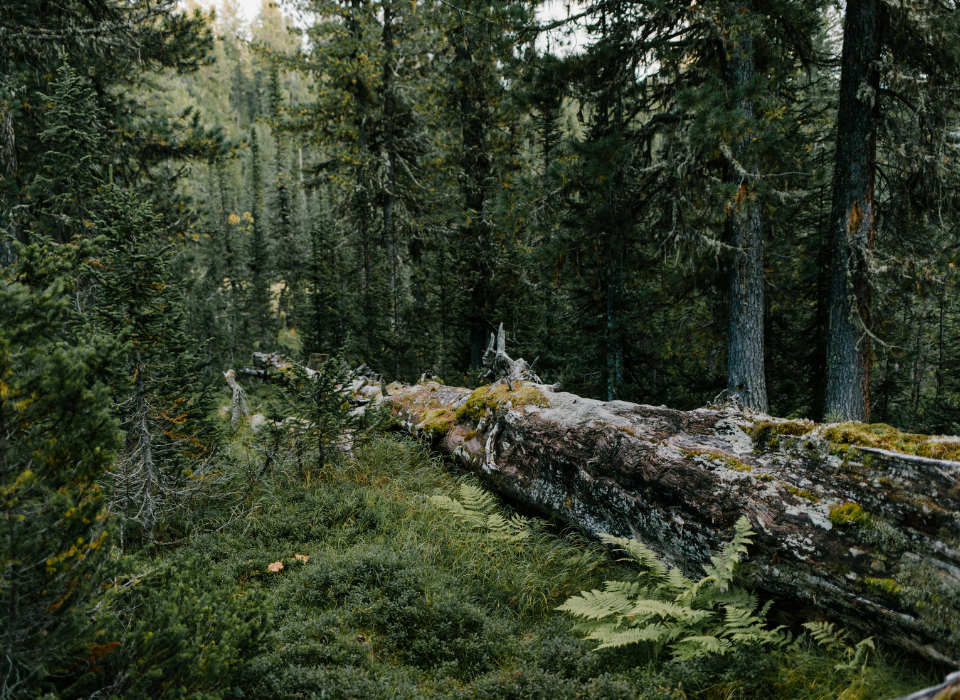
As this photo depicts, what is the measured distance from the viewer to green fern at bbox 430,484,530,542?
5.15 metres

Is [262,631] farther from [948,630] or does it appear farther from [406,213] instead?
[406,213]

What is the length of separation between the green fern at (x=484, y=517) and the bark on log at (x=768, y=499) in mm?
460

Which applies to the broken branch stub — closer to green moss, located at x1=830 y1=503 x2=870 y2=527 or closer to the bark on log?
the bark on log

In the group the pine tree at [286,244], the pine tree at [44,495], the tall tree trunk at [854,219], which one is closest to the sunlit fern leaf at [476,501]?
the pine tree at [44,495]

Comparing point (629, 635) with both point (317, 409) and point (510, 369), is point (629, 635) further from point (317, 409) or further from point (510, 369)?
point (510, 369)

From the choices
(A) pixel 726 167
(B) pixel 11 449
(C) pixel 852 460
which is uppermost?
(A) pixel 726 167

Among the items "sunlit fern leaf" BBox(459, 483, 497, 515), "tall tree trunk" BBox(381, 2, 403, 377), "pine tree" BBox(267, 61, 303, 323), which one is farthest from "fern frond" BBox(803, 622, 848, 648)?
"pine tree" BBox(267, 61, 303, 323)

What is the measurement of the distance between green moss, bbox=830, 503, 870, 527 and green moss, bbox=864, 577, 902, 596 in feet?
1.31

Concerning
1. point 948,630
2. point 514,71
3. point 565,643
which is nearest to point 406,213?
point 514,71

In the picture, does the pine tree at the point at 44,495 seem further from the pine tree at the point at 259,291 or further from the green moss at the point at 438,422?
the pine tree at the point at 259,291

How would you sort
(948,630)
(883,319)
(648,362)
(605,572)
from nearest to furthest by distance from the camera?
(948,630) < (605,572) < (883,319) < (648,362)

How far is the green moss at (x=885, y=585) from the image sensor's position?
10.1 ft

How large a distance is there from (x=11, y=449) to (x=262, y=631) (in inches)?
71.9

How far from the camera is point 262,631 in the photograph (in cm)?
310
